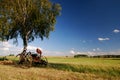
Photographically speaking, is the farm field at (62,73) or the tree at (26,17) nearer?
the farm field at (62,73)

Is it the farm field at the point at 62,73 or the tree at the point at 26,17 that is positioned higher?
the tree at the point at 26,17

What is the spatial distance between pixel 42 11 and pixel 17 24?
17.2ft

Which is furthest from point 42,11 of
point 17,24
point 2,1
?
point 2,1

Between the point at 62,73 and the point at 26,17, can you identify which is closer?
the point at 62,73

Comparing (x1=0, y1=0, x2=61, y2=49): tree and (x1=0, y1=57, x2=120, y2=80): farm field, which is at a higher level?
(x1=0, y1=0, x2=61, y2=49): tree

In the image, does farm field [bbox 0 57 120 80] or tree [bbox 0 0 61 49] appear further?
tree [bbox 0 0 61 49]

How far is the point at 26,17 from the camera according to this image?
33.8 metres

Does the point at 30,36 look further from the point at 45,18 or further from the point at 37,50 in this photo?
the point at 37,50

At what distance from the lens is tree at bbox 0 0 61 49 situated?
3291 cm

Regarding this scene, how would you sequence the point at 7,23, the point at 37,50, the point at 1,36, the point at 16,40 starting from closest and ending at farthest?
the point at 37,50
the point at 7,23
the point at 1,36
the point at 16,40

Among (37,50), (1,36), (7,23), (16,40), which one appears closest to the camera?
(37,50)

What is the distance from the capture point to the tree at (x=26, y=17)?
32906 millimetres

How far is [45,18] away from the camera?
112 feet

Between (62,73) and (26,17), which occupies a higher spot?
(26,17)
